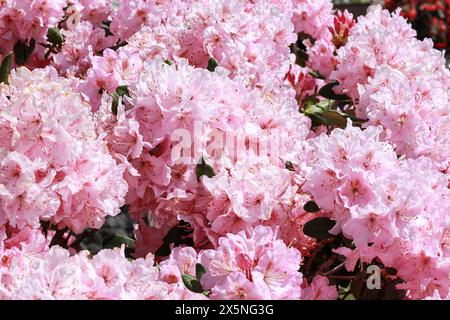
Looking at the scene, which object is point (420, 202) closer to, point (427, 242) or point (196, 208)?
point (427, 242)

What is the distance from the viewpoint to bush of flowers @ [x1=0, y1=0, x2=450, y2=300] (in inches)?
64.9

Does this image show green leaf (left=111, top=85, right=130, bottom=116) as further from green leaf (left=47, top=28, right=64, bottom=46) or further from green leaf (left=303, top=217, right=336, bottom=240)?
green leaf (left=47, top=28, right=64, bottom=46)

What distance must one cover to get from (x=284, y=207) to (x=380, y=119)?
0.42m

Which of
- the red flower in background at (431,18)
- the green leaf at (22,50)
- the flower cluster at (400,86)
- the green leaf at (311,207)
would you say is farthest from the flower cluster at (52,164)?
the red flower in background at (431,18)

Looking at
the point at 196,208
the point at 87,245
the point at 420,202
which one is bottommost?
the point at 87,245

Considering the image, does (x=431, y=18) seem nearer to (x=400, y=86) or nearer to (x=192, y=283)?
(x=400, y=86)

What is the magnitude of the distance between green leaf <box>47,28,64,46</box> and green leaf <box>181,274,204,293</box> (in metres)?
1.35

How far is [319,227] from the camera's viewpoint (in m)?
1.90

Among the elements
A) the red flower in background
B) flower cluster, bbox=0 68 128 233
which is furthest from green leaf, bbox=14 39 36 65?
the red flower in background

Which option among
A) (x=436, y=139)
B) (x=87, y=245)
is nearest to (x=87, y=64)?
(x=436, y=139)

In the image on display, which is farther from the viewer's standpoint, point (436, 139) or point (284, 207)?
point (436, 139)

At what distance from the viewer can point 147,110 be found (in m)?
1.97

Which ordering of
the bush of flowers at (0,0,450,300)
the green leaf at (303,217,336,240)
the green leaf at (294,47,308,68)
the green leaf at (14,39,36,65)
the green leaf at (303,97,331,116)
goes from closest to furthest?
1. the bush of flowers at (0,0,450,300)
2. the green leaf at (303,217,336,240)
3. the green leaf at (14,39,36,65)
4. the green leaf at (303,97,331,116)
5. the green leaf at (294,47,308,68)

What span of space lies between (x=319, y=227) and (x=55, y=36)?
1.31m
